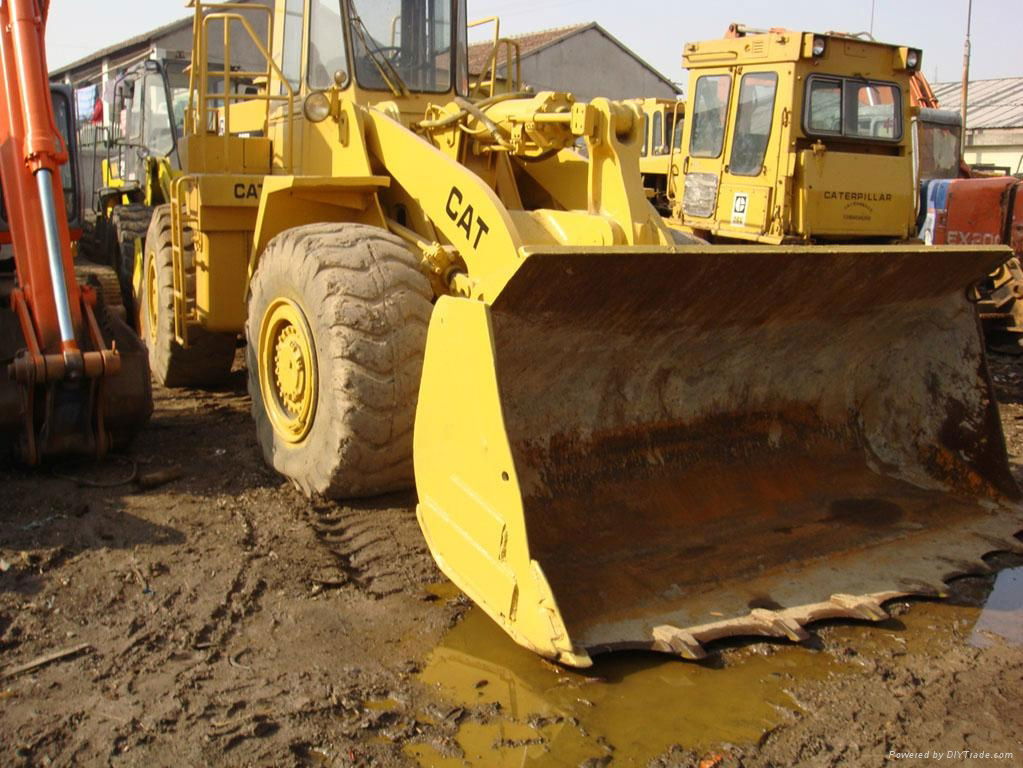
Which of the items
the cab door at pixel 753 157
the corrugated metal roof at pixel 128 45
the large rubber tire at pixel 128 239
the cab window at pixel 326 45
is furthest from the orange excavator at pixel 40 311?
the corrugated metal roof at pixel 128 45

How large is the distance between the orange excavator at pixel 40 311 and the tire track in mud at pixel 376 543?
130 cm

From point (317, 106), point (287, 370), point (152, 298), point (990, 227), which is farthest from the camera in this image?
point (990, 227)

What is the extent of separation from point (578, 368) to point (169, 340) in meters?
4.12

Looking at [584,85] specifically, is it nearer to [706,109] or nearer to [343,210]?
[706,109]

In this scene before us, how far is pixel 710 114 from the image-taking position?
1044cm

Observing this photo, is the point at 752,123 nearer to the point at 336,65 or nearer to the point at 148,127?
the point at 336,65

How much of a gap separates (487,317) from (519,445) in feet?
2.59

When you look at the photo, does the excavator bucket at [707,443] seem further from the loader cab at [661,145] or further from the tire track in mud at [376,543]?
the loader cab at [661,145]

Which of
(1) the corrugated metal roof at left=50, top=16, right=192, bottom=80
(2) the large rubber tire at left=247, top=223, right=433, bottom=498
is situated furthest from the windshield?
(1) the corrugated metal roof at left=50, top=16, right=192, bottom=80

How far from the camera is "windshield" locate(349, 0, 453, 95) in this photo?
19.6ft

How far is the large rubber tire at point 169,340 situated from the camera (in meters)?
7.43

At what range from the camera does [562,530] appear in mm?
4254

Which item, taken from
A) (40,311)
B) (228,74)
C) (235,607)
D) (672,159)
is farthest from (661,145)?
(235,607)

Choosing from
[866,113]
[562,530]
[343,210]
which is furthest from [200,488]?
[866,113]
